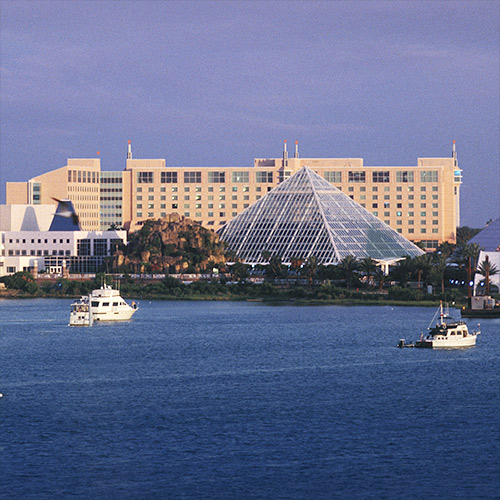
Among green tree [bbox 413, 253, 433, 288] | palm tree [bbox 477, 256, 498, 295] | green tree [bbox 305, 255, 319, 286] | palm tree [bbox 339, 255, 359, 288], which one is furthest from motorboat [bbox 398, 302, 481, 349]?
green tree [bbox 305, 255, 319, 286]

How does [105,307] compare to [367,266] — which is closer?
[105,307]

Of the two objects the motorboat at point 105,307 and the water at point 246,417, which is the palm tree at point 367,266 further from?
the water at point 246,417

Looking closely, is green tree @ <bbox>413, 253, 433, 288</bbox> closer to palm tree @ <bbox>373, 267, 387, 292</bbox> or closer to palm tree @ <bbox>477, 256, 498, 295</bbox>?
palm tree @ <bbox>373, 267, 387, 292</bbox>

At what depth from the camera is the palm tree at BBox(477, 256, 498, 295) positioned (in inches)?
6109

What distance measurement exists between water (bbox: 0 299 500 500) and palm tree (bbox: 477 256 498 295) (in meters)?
36.1

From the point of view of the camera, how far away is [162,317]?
479 ft

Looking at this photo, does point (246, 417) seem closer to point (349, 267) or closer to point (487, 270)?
point (487, 270)

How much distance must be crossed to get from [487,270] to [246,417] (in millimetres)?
93082

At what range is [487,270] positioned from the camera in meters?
156

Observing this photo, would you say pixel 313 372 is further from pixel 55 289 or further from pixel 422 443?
pixel 55 289

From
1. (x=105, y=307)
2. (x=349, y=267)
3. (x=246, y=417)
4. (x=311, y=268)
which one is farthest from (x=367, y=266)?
(x=246, y=417)

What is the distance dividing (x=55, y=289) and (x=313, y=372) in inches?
4473

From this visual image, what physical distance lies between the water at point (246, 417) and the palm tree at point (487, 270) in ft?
118

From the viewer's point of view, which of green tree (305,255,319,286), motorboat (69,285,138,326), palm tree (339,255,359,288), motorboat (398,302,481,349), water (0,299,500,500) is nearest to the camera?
water (0,299,500,500)
